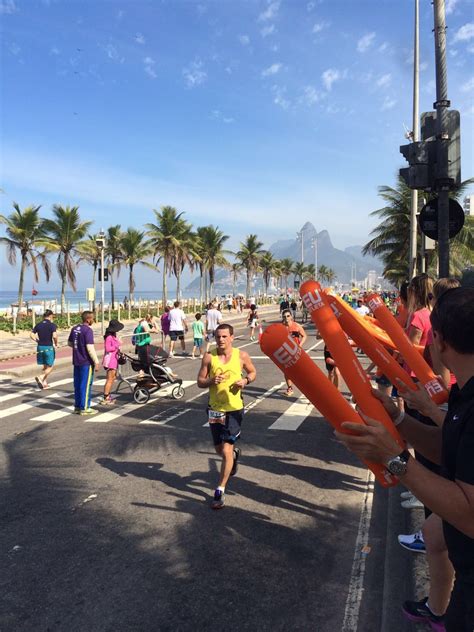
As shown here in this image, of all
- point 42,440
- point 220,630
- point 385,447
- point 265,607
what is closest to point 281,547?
point 265,607

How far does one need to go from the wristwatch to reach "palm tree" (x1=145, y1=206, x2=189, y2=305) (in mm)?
42445

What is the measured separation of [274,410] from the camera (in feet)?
28.7

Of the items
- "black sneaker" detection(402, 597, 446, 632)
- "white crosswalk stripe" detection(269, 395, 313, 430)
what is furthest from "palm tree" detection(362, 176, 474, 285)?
"black sneaker" detection(402, 597, 446, 632)

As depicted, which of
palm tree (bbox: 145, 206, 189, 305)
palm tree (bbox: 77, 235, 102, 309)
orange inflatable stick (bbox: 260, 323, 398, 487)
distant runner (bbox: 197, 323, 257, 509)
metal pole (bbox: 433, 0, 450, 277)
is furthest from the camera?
palm tree (bbox: 145, 206, 189, 305)

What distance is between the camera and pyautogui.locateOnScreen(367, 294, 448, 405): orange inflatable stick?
2.81 meters

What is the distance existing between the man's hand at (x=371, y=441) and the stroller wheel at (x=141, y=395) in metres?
8.46

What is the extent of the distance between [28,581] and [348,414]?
3.18 m

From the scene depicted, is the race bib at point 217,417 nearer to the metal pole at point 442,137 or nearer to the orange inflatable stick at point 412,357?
the orange inflatable stick at point 412,357

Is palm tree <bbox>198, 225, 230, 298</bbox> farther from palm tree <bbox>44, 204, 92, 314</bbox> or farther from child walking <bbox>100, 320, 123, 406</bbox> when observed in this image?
child walking <bbox>100, 320, 123, 406</bbox>

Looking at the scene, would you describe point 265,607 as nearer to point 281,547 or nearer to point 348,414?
point 281,547

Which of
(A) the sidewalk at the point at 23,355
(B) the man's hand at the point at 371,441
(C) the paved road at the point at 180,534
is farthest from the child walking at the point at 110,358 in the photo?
(B) the man's hand at the point at 371,441

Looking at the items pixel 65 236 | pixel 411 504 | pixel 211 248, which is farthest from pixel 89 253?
pixel 411 504

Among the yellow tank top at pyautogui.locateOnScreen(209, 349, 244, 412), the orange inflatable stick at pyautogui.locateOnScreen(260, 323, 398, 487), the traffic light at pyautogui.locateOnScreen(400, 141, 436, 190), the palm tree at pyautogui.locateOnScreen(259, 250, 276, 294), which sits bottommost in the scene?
the yellow tank top at pyautogui.locateOnScreen(209, 349, 244, 412)

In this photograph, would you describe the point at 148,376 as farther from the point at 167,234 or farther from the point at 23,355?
the point at 167,234
